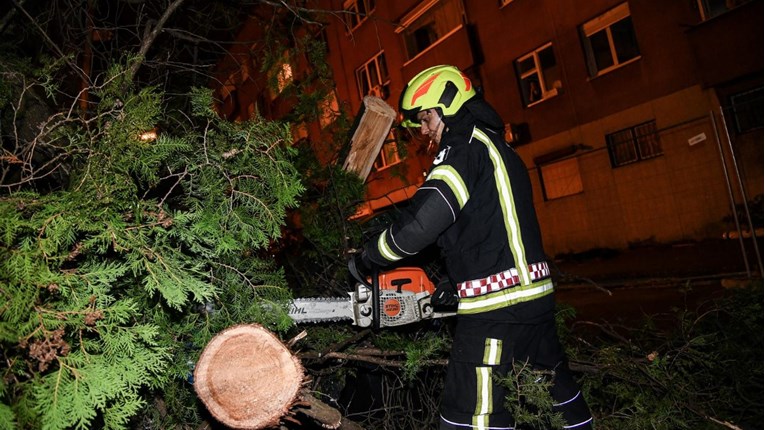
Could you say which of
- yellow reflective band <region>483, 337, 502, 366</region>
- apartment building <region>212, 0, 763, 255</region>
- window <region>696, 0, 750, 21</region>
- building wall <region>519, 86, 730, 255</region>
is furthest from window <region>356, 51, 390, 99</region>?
yellow reflective band <region>483, 337, 502, 366</region>

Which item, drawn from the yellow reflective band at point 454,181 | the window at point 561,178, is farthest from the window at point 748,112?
the yellow reflective band at point 454,181

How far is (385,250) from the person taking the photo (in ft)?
7.61

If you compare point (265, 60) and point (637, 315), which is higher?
point (265, 60)

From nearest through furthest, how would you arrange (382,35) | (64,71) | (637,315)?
(64,71) < (637,315) < (382,35)

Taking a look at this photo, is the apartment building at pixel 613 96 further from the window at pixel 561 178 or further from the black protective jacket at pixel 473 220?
the black protective jacket at pixel 473 220

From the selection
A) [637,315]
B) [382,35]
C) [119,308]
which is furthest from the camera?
[382,35]

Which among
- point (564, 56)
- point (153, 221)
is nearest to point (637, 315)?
point (153, 221)

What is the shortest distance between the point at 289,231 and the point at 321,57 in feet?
5.05

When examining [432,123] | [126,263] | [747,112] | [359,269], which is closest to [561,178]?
[747,112]

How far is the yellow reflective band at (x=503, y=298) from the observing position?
87.1 inches

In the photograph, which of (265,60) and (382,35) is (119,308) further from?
(382,35)

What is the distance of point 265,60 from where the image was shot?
409cm

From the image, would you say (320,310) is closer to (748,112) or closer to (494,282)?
(494,282)

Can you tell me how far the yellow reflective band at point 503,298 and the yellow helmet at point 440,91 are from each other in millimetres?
987
